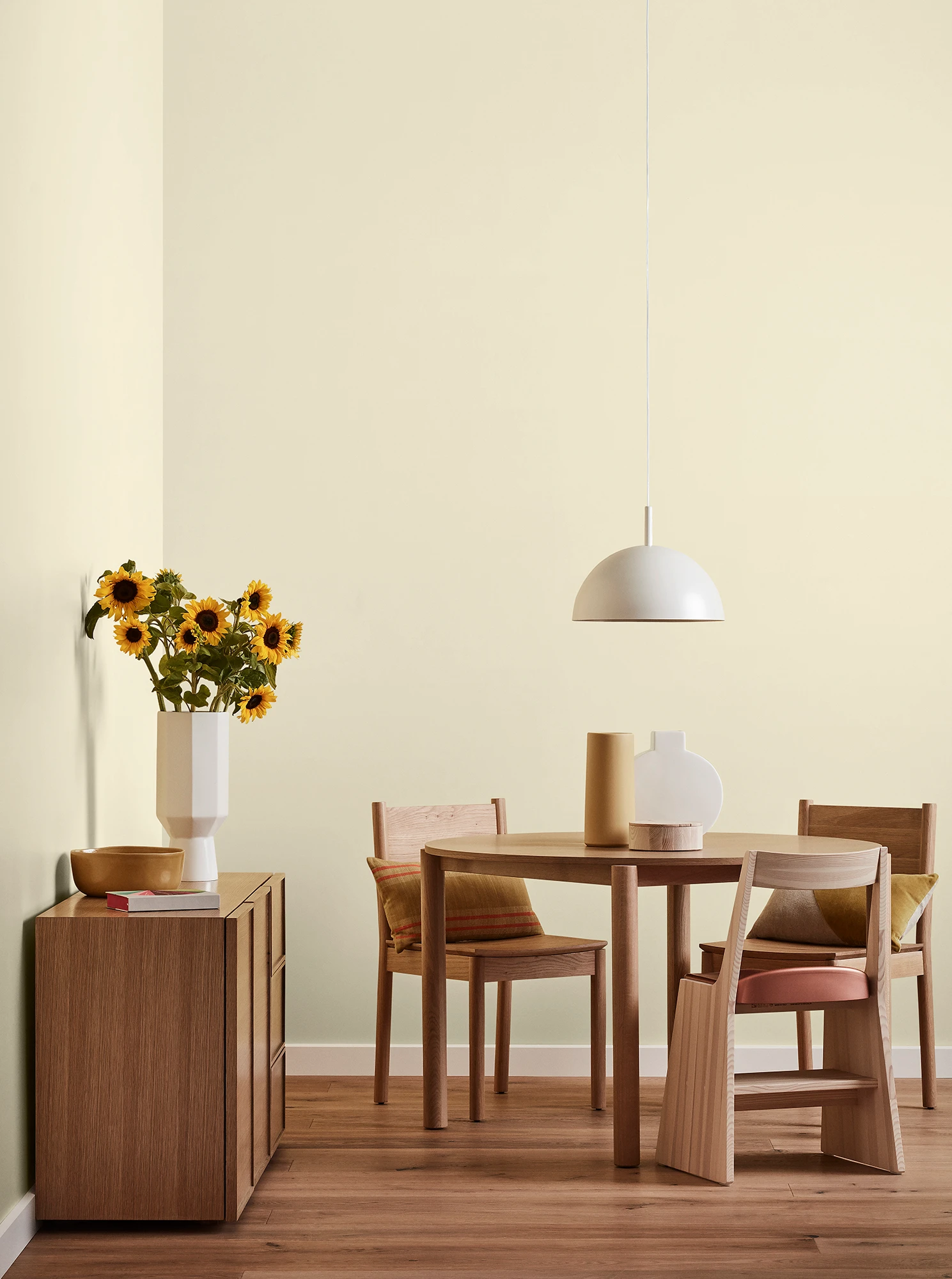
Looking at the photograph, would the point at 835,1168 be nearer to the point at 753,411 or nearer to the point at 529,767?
the point at 529,767

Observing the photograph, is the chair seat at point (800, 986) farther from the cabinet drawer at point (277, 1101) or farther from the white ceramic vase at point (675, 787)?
the cabinet drawer at point (277, 1101)

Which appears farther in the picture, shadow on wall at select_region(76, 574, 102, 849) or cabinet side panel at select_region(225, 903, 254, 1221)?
shadow on wall at select_region(76, 574, 102, 849)

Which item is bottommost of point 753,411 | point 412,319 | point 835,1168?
point 835,1168

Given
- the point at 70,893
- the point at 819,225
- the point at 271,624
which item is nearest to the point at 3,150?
the point at 271,624

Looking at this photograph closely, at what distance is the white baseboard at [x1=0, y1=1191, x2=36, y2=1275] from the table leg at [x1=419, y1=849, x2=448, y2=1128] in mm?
1037

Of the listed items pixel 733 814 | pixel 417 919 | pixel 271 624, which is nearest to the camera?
pixel 271 624

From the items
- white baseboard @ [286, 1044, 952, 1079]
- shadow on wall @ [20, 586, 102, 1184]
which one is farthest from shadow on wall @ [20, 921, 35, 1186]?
white baseboard @ [286, 1044, 952, 1079]

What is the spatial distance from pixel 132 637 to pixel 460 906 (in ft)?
3.83

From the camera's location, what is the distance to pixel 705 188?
4.17m

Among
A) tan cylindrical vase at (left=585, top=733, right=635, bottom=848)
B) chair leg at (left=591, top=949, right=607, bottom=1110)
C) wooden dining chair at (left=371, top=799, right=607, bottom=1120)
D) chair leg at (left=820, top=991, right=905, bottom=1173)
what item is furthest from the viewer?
chair leg at (left=591, top=949, right=607, bottom=1110)

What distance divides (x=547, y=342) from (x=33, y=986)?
2.43 m

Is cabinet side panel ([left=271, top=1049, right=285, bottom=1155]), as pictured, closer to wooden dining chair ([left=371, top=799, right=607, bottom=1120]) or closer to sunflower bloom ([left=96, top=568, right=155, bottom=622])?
wooden dining chair ([left=371, top=799, right=607, bottom=1120])

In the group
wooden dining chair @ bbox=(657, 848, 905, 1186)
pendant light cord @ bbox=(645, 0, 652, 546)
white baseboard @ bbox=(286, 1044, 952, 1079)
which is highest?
pendant light cord @ bbox=(645, 0, 652, 546)

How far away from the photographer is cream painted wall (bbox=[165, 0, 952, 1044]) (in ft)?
13.4
